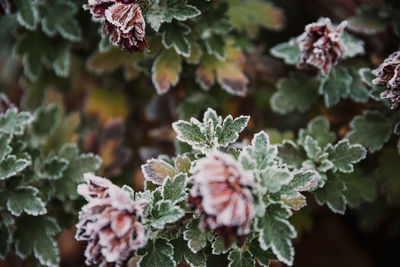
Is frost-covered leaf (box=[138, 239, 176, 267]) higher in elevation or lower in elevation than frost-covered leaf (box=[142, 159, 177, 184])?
lower

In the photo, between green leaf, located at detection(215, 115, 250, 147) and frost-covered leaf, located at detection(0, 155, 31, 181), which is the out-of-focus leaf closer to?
frost-covered leaf, located at detection(0, 155, 31, 181)

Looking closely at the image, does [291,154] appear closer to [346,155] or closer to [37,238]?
[346,155]

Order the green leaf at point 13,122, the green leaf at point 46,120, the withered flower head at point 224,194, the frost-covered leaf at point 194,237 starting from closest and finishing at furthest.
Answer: the withered flower head at point 224,194 → the frost-covered leaf at point 194,237 → the green leaf at point 13,122 → the green leaf at point 46,120

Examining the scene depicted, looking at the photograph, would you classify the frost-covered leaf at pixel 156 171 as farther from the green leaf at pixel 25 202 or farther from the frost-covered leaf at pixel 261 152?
the green leaf at pixel 25 202

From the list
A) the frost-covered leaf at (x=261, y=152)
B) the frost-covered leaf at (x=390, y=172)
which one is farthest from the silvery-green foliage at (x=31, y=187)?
the frost-covered leaf at (x=390, y=172)

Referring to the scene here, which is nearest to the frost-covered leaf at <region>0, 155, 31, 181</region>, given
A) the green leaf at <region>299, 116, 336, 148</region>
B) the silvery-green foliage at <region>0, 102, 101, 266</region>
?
the silvery-green foliage at <region>0, 102, 101, 266</region>

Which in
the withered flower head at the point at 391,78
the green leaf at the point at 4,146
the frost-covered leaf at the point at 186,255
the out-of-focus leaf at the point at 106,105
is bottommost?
the out-of-focus leaf at the point at 106,105

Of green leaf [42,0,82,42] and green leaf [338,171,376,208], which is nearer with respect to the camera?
green leaf [338,171,376,208]
